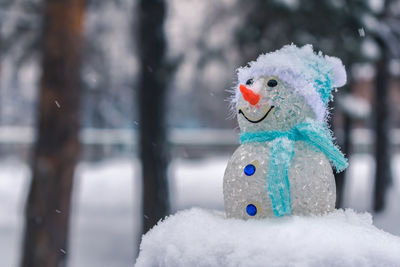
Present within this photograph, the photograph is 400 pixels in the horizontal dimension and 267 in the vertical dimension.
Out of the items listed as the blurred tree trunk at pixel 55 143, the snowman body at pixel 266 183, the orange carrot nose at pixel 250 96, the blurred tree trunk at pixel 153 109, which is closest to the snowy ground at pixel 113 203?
the blurred tree trunk at pixel 55 143

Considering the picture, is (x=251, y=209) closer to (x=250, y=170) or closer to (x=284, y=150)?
(x=250, y=170)

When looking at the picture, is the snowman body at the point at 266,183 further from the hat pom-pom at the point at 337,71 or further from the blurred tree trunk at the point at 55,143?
the blurred tree trunk at the point at 55,143

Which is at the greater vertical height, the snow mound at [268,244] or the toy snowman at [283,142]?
the toy snowman at [283,142]

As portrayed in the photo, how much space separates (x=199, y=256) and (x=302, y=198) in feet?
1.75

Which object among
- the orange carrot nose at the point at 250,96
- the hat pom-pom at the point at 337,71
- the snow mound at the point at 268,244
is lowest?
the snow mound at the point at 268,244

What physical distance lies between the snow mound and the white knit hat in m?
0.55

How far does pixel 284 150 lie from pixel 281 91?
281 millimetres

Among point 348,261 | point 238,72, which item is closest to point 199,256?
point 348,261

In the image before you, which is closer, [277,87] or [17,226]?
[277,87]

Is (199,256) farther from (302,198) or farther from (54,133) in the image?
(54,133)

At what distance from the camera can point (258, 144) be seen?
7.57ft

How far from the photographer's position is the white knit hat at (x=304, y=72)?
2.30 meters

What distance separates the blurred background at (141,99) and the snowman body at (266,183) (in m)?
0.49

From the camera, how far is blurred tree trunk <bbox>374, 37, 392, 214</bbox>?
12.3 m
